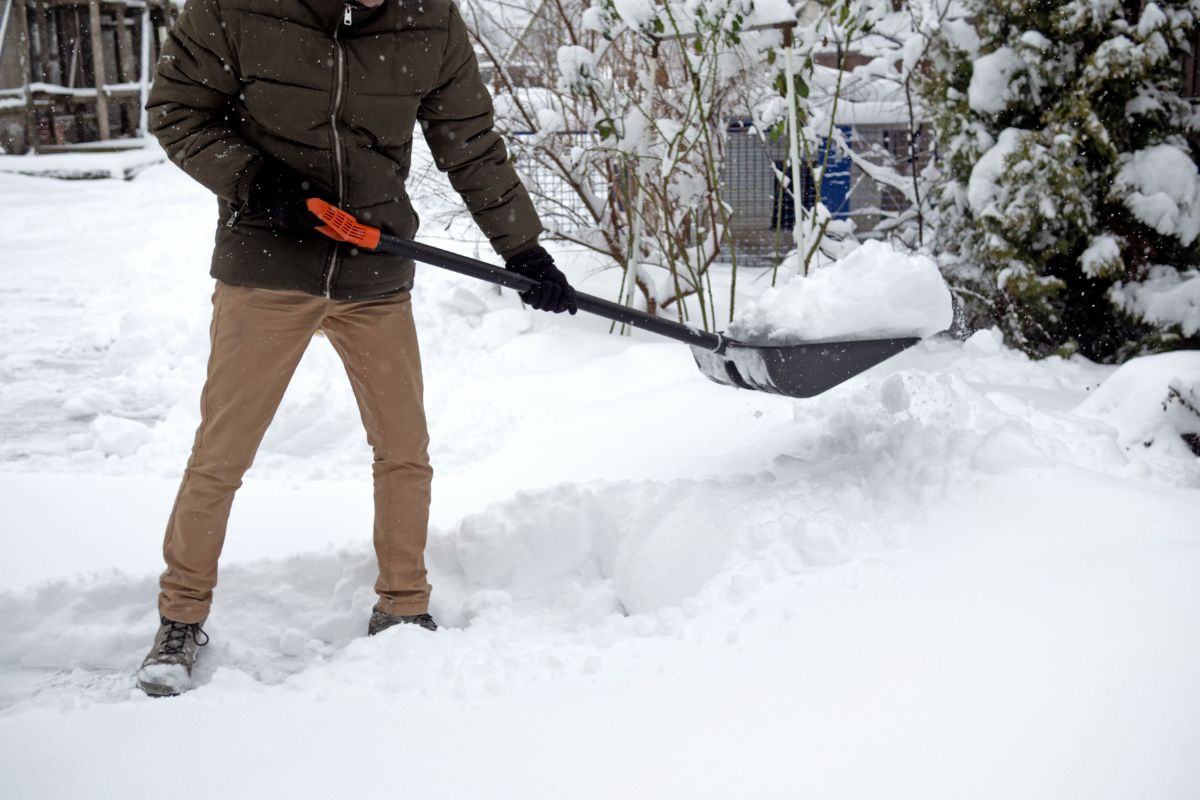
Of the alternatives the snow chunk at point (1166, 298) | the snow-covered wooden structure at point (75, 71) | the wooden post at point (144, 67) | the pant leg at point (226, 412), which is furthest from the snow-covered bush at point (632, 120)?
the wooden post at point (144, 67)

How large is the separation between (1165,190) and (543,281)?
3.61 meters

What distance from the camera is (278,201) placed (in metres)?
2.13

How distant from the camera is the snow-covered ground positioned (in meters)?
1.71

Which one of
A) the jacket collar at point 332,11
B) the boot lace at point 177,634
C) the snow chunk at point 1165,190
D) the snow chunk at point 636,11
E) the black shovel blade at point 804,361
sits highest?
the snow chunk at point 636,11

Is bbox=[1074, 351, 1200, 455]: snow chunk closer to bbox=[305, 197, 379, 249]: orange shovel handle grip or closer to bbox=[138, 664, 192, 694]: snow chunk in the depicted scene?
bbox=[305, 197, 379, 249]: orange shovel handle grip

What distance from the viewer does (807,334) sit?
288cm

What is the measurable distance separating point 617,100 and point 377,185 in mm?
3227

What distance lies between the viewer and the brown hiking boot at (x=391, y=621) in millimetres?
2527

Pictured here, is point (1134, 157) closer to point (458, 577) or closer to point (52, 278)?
point (458, 577)

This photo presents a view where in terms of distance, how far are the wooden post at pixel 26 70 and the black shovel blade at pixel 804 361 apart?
15009 millimetres

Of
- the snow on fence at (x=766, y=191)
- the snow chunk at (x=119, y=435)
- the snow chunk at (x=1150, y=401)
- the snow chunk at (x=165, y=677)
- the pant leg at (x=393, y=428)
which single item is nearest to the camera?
the snow chunk at (x=165, y=677)

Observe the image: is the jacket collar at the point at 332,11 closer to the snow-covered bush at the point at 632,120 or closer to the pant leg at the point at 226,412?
the pant leg at the point at 226,412

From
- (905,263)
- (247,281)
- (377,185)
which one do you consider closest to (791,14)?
(905,263)

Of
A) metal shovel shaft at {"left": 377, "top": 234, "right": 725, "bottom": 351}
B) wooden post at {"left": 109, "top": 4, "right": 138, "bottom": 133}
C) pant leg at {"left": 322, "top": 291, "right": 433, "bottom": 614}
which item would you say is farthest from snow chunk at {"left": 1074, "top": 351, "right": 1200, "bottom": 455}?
wooden post at {"left": 109, "top": 4, "right": 138, "bottom": 133}
